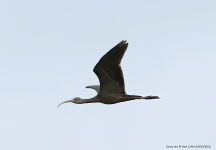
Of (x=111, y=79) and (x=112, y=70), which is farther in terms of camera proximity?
(x=111, y=79)

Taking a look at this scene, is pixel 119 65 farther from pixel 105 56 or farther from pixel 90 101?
pixel 90 101

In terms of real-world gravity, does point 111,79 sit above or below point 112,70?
below

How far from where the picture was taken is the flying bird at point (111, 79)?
24078 millimetres

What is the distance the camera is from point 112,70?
24.8m

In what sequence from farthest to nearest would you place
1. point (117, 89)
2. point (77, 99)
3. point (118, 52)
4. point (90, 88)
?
point (90, 88) < point (77, 99) < point (117, 89) < point (118, 52)

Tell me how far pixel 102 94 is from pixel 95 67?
2.31 metres

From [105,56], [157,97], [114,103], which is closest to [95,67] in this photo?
[105,56]

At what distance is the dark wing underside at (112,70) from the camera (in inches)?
945

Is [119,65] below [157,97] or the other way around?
the other way around

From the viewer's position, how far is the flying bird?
2408 centimetres

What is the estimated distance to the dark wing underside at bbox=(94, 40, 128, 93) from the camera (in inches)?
945

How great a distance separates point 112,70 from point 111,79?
72cm

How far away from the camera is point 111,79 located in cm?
2539

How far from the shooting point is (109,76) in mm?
25234
